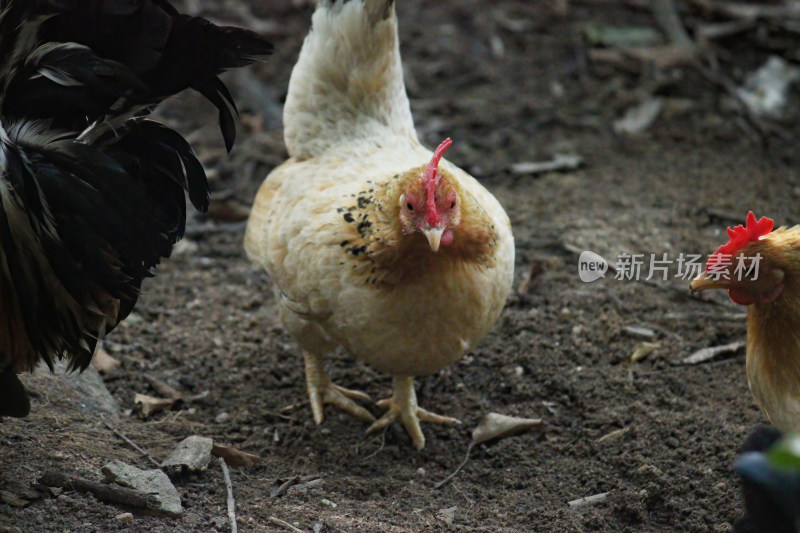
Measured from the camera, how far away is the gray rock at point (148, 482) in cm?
336

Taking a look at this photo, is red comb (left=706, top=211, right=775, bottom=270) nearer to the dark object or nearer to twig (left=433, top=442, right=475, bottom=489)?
the dark object

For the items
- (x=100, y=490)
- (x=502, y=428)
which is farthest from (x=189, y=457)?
(x=502, y=428)

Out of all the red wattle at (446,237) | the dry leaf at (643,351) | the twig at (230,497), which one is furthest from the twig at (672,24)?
the twig at (230,497)

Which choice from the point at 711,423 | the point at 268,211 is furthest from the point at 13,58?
the point at 711,423

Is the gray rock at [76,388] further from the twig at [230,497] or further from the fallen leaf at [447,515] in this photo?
the fallen leaf at [447,515]

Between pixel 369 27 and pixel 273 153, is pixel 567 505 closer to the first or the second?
pixel 369 27

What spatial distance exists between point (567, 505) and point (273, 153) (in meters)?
4.20

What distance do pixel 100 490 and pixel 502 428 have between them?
6.39 ft

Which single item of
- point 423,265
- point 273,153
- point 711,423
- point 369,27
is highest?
point 369,27

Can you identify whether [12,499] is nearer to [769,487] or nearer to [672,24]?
[769,487]

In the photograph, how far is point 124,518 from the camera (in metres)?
3.19

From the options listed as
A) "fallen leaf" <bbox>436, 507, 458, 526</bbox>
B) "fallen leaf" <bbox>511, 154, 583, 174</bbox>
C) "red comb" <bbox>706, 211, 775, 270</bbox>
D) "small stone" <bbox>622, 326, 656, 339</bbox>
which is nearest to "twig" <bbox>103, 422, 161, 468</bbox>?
"fallen leaf" <bbox>436, 507, 458, 526</bbox>

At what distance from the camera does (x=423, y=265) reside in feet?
11.5

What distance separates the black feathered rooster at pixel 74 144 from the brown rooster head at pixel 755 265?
6.81 feet
